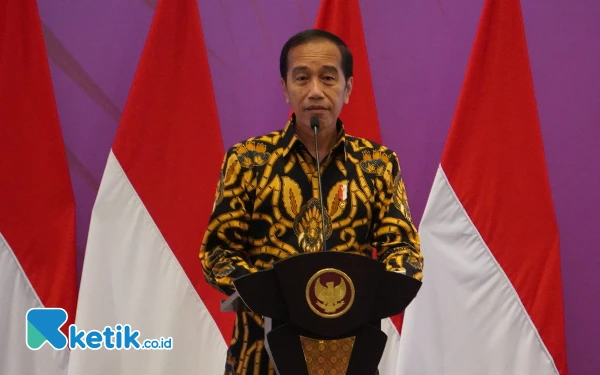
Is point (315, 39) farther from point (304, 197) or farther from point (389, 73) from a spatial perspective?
point (389, 73)

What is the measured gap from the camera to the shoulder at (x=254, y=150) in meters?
1.59

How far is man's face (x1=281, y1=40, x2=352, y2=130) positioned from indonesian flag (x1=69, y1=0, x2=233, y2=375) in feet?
3.67

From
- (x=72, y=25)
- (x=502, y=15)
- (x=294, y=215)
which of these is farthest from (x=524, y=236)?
(x=72, y=25)

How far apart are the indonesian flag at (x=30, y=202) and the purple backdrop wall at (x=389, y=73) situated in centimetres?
23

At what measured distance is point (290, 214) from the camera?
1538 millimetres

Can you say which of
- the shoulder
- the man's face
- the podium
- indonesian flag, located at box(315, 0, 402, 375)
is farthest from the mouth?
indonesian flag, located at box(315, 0, 402, 375)

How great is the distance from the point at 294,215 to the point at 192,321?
123cm

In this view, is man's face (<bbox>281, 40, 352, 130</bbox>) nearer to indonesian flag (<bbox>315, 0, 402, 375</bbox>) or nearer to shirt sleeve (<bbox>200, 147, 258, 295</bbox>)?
shirt sleeve (<bbox>200, 147, 258, 295</bbox>)

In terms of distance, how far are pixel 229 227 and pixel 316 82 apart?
38 centimetres

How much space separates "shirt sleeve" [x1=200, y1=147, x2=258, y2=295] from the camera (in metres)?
1.43

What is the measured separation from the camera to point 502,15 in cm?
266

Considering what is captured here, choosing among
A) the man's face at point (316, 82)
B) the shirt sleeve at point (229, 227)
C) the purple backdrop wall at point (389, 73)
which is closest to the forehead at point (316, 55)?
the man's face at point (316, 82)

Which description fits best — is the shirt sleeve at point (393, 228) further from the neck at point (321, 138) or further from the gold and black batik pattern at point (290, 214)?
the neck at point (321, 138)

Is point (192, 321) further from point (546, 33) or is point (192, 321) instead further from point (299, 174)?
point (546, 33)
